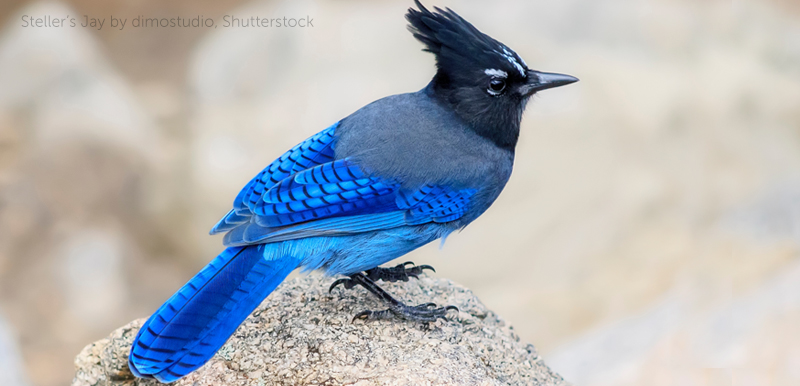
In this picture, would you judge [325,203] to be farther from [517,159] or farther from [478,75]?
[517,159]

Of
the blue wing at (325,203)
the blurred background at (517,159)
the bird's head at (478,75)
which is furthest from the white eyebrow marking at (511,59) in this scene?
the blurred background at (517,159)

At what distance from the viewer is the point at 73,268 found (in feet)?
19.3

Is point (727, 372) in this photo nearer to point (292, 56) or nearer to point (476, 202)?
point (476, 202)

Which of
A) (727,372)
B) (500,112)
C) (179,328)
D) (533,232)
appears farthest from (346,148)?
(533,232)

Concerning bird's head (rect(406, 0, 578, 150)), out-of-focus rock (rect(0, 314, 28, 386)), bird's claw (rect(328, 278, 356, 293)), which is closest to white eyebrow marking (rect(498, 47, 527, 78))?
bird's head (rect(406, 0, 578, 150))

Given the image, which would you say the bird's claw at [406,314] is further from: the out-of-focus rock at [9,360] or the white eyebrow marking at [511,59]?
the out-of-focus rock at [9,360]

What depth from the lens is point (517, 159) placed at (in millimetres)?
5938

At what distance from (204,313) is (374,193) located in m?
0.71

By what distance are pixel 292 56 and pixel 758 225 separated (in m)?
3.82

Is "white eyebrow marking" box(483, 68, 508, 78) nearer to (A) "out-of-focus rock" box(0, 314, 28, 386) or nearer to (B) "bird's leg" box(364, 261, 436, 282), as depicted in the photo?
(B) "bird's leg" box(364, 261, 436, 282)

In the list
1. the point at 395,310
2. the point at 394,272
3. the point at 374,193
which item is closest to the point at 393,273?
the point at 394,272

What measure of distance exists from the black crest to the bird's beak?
0.04m

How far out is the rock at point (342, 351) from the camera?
2634 millimetres

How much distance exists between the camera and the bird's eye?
3.01 m
